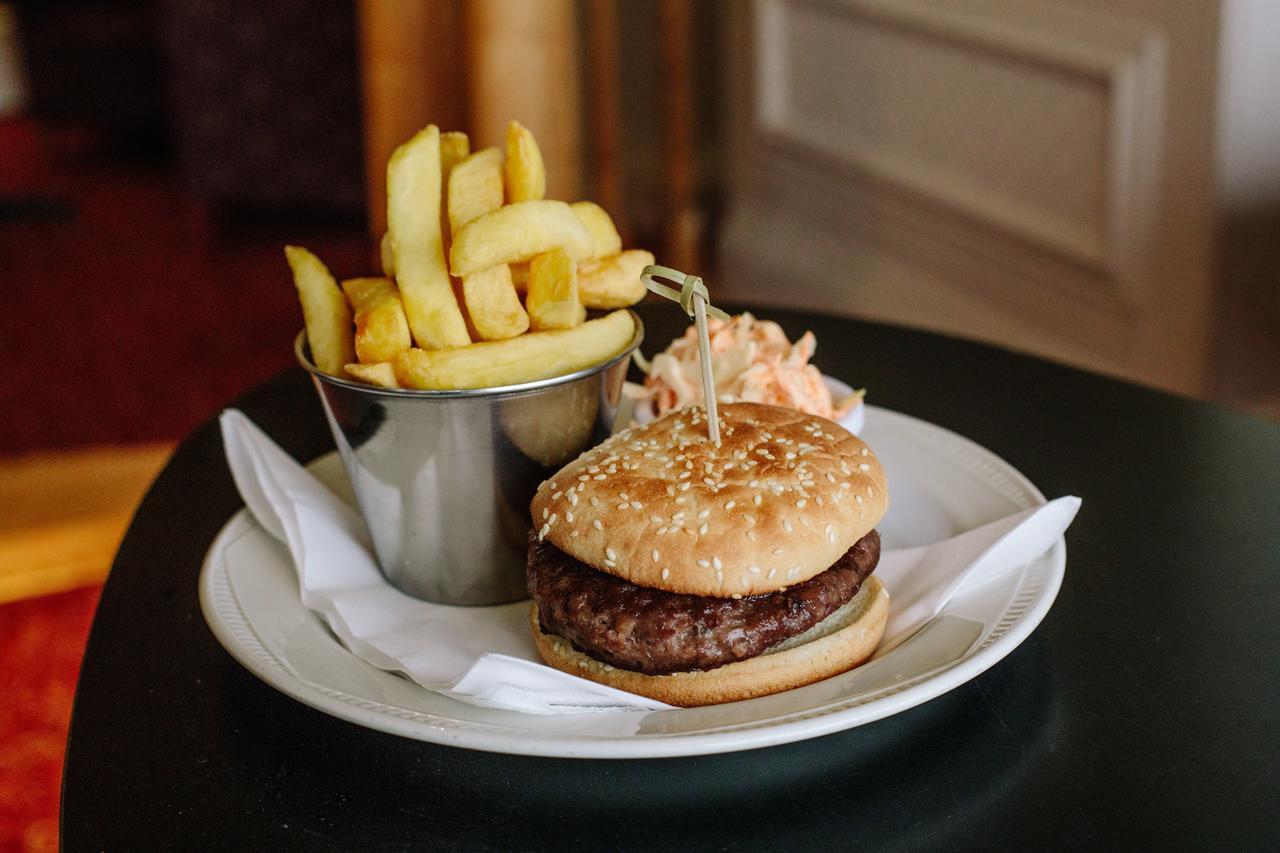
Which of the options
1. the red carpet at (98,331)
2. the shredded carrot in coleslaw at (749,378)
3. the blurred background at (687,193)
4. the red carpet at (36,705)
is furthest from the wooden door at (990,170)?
the red carpet at (36,705)

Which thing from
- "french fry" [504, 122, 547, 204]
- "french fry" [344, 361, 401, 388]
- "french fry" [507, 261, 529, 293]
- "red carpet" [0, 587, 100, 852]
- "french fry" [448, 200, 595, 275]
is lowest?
"red carpet" [0, 587, 100, 852]

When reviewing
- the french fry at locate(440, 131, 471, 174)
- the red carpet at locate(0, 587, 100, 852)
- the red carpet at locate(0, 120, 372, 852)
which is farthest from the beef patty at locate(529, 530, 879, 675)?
the red carpet at locate(0, 120, 372, 852)

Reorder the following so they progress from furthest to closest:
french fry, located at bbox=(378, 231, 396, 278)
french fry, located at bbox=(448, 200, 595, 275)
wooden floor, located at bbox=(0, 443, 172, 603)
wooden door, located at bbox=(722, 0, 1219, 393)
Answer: wooden door, located at bbox=(722, 0, 1219, 393)
wooden floor, located at bbox=(0, 443, 172, 603)
french fry, located at bbox=(378, 231, 396, 278)
french fry, located at bbox=(448, 200, 595, 275)

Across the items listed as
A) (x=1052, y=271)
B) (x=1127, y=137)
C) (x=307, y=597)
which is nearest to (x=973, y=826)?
(x=307, y=597)

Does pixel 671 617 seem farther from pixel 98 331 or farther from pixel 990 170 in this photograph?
pixel 98 331

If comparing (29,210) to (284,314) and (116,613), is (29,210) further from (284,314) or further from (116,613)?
(116,613)

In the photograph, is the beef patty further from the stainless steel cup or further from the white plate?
the stainless steel cup
